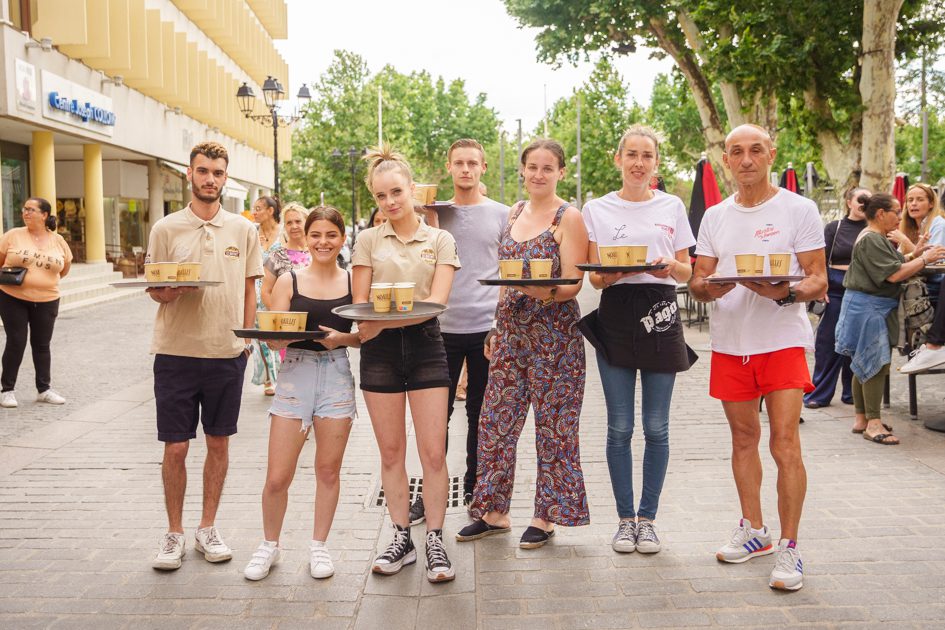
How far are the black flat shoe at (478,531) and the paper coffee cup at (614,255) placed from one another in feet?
5.64

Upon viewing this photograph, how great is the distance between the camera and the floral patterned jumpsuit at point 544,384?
4941mm

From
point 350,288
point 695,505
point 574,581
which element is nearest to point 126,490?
point 350,288

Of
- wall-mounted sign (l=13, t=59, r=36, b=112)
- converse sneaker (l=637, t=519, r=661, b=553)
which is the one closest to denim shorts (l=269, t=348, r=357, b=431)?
converse sneaker (l=637, t=519, r=661, b=553)

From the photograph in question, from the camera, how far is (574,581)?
4.50 metres

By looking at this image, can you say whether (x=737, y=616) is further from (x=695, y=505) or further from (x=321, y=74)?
(x=321, y=74)

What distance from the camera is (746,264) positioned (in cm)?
438

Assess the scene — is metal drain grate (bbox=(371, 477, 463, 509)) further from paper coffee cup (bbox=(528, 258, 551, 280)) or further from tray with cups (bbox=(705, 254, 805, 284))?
tray with cups (bbox=(705, 254, 805, 284))

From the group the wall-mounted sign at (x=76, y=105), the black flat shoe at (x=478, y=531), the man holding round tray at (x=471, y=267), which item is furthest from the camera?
the wall-mounted sign at (x=76, y=105)

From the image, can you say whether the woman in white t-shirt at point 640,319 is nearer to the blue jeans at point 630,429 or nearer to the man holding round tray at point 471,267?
the blue jeans at point 630,429

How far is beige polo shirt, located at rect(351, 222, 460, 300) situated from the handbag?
5.87 metres

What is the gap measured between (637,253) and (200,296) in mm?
2287

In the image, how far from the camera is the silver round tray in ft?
13.7

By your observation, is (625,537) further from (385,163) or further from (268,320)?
(385,163)

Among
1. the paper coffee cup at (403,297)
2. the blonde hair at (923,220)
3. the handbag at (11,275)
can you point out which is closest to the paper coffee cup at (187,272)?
the paper coffee cup at (403,297)
